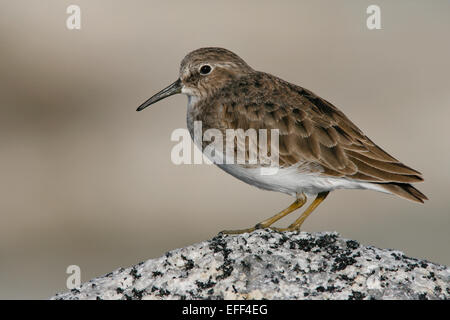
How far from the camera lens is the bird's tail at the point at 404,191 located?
713cm

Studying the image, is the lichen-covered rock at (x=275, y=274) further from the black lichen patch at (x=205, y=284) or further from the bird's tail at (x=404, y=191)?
the bird's tail at (x=404, y=191)

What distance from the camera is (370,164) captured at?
23.9 ft

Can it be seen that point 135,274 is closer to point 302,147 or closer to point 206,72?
point 302,147

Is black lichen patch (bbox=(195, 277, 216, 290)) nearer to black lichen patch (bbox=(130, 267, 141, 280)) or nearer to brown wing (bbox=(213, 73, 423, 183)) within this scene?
black lichen patch (bbox=(130, 267, 141, 280))

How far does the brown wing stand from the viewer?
7219 mm

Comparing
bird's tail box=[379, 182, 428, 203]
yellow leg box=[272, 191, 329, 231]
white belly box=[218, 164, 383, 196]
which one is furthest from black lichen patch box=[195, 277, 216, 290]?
bird's tail box=[379, 182, 428, 203]

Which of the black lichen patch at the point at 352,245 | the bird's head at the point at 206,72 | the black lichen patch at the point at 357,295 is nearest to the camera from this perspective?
the black lichen patch at the point at 357,295

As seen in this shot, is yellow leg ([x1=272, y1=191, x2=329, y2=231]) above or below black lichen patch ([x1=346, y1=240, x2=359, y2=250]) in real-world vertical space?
above

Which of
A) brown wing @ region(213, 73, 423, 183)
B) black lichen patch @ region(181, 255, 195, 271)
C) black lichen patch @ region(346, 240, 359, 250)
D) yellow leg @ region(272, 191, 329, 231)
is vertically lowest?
black lichen patch @ region(181, 255, 195, 271)

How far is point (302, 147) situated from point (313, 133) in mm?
226

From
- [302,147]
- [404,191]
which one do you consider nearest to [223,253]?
[302,147]

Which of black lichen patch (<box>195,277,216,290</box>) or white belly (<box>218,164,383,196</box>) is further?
white belly (<box>218,164,383,196</box>)

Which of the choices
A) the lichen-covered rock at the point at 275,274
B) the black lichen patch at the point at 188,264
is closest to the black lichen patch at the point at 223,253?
the lichen-covered rock at the point at 275,274

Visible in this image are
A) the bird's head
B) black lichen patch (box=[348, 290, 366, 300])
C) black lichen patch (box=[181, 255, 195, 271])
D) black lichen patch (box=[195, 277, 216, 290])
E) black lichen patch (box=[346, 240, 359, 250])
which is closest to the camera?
black lichen patch (box=[348, 290, 366, 300])
